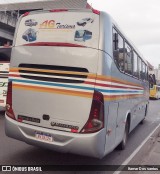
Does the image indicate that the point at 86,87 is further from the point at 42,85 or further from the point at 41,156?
the point at 41,156

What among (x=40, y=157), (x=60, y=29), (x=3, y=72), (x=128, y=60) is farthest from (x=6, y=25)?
(x=60, y=29)

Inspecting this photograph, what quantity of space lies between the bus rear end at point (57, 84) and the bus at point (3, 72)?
506cm

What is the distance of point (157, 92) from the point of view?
124 ft

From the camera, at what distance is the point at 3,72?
11156 millimetres

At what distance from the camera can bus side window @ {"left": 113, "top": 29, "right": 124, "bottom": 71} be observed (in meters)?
6.18

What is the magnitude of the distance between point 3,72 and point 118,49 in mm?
5945

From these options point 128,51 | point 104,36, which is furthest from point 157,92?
point 104,36

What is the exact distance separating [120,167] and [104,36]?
2878 mm

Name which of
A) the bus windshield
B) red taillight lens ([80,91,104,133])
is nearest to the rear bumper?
red taillight lens ([80,91,104,133])

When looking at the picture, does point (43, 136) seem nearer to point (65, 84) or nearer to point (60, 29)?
point (65, 84)

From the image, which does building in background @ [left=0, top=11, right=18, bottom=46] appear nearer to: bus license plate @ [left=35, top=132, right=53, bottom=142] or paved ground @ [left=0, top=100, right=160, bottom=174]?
paved ground @ [left=0, top=100, right=160, bottom=174]

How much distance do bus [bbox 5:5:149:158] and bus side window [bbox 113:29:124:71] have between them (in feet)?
0.07

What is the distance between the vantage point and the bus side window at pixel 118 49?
618 centimetres

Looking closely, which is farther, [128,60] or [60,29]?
[128,60]
